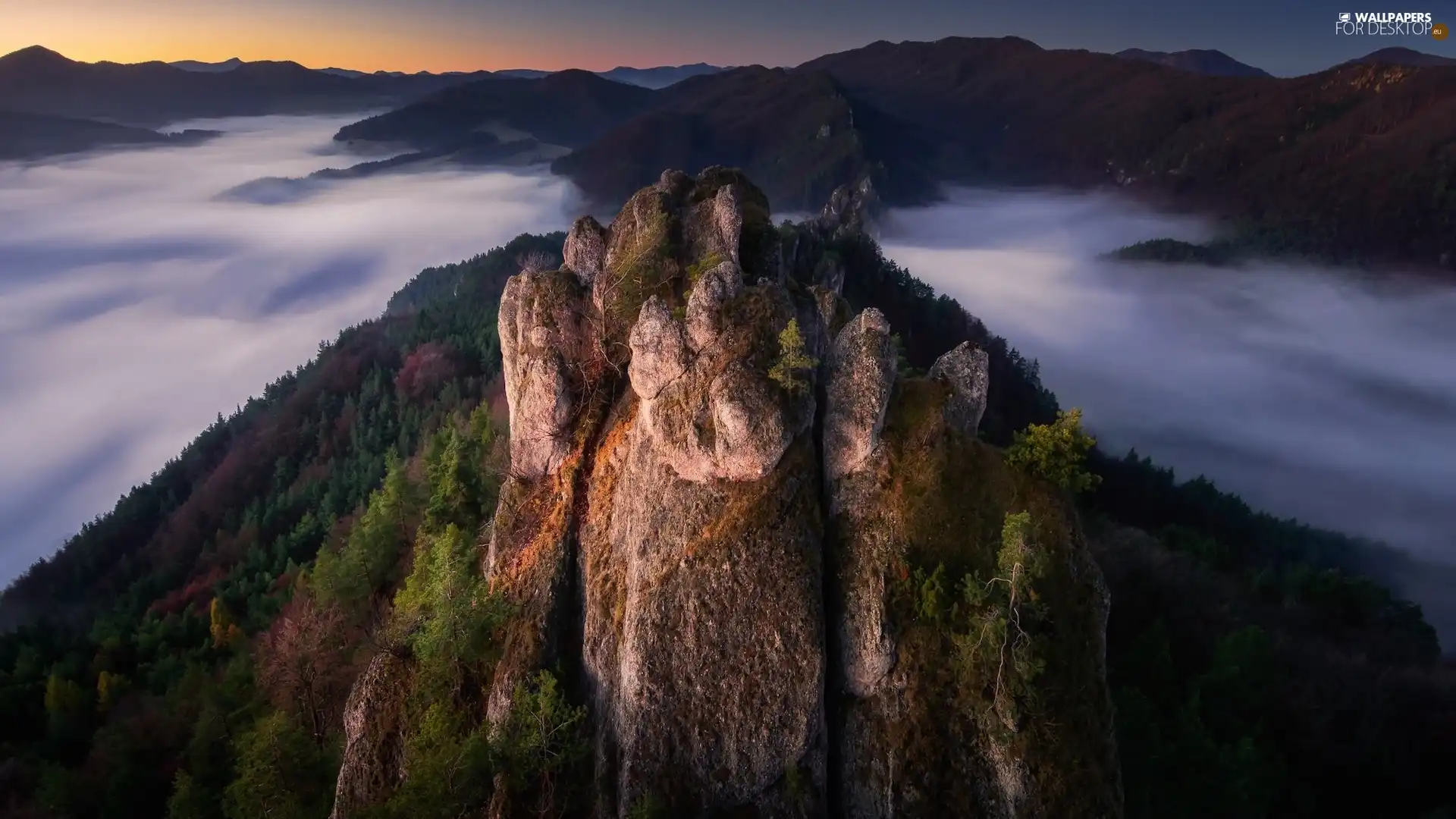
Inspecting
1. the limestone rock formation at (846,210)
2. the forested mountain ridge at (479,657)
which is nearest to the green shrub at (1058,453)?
the forested mountain ridge at (479,657)

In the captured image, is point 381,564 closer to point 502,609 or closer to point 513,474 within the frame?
point 513,474

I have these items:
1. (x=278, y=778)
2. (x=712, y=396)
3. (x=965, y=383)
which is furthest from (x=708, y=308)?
(x=278, y=778)

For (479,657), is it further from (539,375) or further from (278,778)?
(539,375)

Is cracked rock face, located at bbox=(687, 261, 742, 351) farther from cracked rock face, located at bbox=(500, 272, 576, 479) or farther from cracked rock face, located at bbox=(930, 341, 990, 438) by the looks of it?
cracked rock face, located at bbox=(930, 341, 990, 438)

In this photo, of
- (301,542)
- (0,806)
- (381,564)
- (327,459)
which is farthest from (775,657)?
(327,459)

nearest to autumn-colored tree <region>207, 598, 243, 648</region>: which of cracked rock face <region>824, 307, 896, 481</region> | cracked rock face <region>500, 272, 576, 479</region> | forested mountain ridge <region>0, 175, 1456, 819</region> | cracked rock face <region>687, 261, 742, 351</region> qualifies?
forested mountain ridge <region>0, 175, 1456, 819</region>
